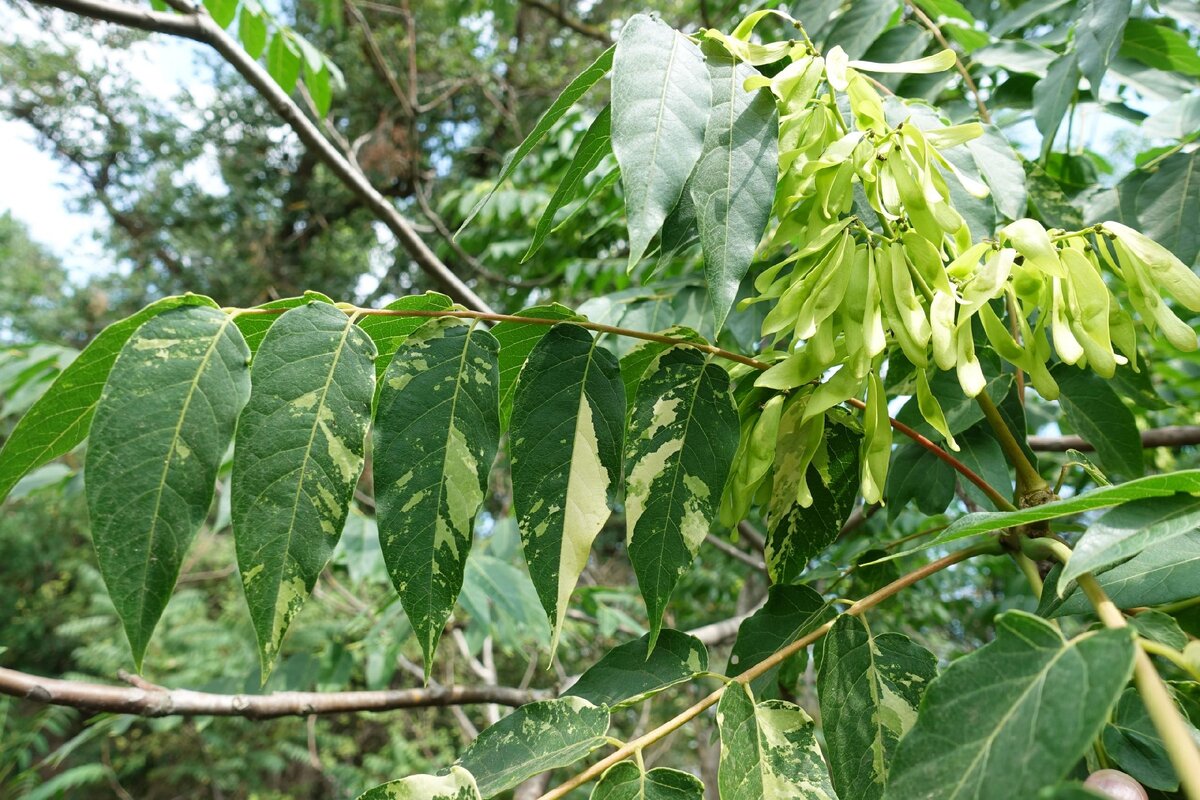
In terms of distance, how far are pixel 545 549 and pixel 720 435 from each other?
0.17 m

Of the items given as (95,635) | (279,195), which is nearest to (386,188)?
(279,195)

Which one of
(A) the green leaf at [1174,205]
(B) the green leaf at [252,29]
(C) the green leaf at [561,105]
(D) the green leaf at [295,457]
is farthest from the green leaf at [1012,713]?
(B) the green leaf at [252,29]

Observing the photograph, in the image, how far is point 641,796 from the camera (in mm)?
521

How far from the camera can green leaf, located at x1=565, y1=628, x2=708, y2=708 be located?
61 cm

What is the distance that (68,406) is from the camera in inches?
22.4

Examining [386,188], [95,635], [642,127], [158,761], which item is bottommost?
[158,761]

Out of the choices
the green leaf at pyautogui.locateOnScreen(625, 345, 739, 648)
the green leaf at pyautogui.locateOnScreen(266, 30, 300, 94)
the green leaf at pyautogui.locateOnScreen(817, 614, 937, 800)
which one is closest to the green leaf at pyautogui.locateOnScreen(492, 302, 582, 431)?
the green leaf at pyautogui.locateOnScreen(625, 345, 739, 648)

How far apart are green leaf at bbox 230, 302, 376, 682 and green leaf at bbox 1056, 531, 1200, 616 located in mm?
534

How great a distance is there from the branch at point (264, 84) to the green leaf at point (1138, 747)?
1.06 meters

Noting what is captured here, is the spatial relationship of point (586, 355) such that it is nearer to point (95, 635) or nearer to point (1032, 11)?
point (1032, 11)

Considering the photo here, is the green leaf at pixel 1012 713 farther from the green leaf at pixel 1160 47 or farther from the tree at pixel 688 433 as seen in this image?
the green leaf at pixel 1160 47

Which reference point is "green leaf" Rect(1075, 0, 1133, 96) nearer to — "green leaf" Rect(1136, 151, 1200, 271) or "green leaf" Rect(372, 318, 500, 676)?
"green leaf" Rect(1136, 151, 1200, 271)

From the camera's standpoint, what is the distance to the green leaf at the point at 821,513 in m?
0.71

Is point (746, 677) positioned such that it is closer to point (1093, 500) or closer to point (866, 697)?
point (866, 697)
